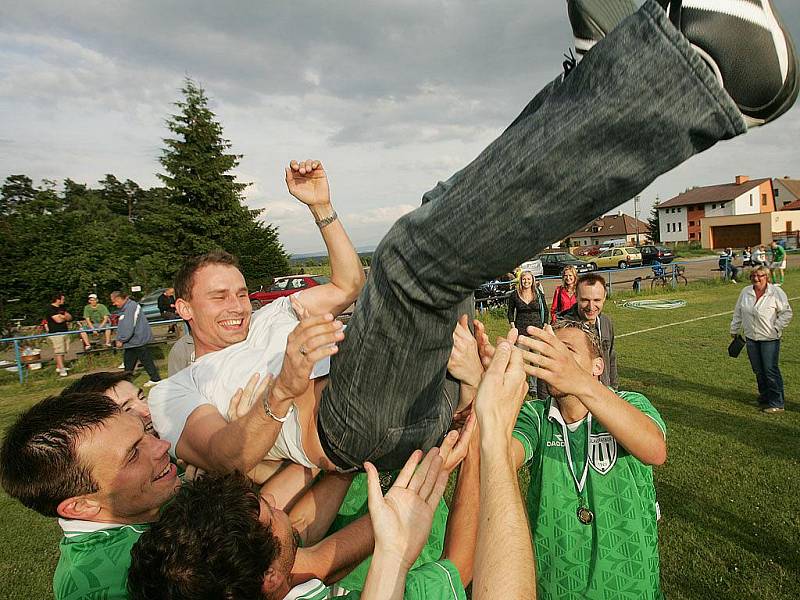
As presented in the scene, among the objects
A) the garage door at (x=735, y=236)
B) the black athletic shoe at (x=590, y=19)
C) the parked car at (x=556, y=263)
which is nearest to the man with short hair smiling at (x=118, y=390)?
the black athletic shoe at (x=590, y=19)

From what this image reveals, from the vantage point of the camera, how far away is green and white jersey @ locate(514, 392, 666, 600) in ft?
7.70

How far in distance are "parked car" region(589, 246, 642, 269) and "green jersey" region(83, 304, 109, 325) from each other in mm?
28935

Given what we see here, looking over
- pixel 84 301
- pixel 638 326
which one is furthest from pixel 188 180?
pixel 638 326

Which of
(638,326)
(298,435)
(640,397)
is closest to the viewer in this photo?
(298,435)

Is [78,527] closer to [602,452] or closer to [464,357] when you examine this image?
[464,357]

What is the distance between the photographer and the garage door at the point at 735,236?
5175 centimetres

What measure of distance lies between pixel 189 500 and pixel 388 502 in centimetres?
61

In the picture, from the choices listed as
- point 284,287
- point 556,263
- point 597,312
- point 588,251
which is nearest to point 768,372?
point 597,312

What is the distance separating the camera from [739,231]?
5309 centimetres

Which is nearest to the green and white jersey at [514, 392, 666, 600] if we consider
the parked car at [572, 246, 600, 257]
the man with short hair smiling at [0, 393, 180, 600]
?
the man with short hair smiling at [0, 393, 180, 600]

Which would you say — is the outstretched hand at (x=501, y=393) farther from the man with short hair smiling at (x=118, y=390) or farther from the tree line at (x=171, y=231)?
the tree line at (x=171, y=231)

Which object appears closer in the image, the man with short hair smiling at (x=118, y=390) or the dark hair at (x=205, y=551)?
the dark hair at (x=205, y=551)

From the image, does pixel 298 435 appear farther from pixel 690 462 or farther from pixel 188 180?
pixel 188 180

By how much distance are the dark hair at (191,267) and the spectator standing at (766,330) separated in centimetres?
731
